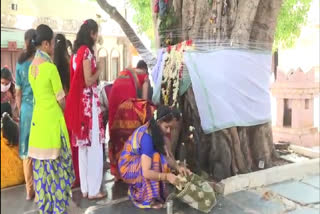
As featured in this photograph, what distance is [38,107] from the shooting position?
2182mm

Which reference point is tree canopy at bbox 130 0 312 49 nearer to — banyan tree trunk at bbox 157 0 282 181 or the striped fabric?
banyan tree trunk at bbox 157 0 282 181

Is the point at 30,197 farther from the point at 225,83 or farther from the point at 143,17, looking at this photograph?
the point at 143,17

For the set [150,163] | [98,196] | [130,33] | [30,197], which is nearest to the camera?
[30,197]

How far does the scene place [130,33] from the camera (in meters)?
3.33

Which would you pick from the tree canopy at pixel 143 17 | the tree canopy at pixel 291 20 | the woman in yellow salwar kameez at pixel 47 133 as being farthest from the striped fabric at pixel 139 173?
the tree canopy at pixel 291 20

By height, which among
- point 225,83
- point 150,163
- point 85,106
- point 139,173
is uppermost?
point 225,83

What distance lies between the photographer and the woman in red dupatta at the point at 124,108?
9.90 ft

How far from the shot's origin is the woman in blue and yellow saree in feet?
8.33

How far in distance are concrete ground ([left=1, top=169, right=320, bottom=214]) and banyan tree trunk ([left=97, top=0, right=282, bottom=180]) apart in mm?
368

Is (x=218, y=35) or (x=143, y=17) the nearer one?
(x=218, y=35)

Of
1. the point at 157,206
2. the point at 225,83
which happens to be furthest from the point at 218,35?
the point at 157,206

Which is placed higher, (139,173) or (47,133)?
(47,133)

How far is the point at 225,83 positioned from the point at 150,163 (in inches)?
38.0

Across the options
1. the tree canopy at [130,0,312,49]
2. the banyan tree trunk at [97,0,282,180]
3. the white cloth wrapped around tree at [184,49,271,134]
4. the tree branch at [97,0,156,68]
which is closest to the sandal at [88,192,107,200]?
the banyan tree trunk at [97,0,282,180]
